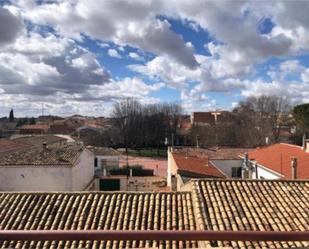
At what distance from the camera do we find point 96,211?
10914 mm

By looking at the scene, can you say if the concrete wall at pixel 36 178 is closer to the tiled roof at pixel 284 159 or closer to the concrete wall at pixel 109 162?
the tiled roof at pixel 284 159

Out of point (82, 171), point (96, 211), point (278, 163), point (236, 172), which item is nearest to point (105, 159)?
point (82, 171)

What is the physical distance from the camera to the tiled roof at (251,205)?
29.7 ft

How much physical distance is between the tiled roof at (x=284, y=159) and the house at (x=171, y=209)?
7620 millimetres

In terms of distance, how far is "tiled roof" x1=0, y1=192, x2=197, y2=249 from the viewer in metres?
10.1

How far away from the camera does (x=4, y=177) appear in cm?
2216

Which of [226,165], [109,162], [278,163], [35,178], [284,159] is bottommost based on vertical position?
[109,162]

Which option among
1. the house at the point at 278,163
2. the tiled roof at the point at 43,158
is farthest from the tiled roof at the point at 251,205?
the tiled roof at the point at 43,158

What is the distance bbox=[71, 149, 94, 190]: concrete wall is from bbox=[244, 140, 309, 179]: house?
36.6ft

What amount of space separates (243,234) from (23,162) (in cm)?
2174

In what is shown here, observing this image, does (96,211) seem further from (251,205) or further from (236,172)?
(236,172)

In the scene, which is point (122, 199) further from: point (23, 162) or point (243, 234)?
point (23, 162)

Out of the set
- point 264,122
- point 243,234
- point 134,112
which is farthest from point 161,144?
point 243,234

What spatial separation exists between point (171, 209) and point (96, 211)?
7.08ft
